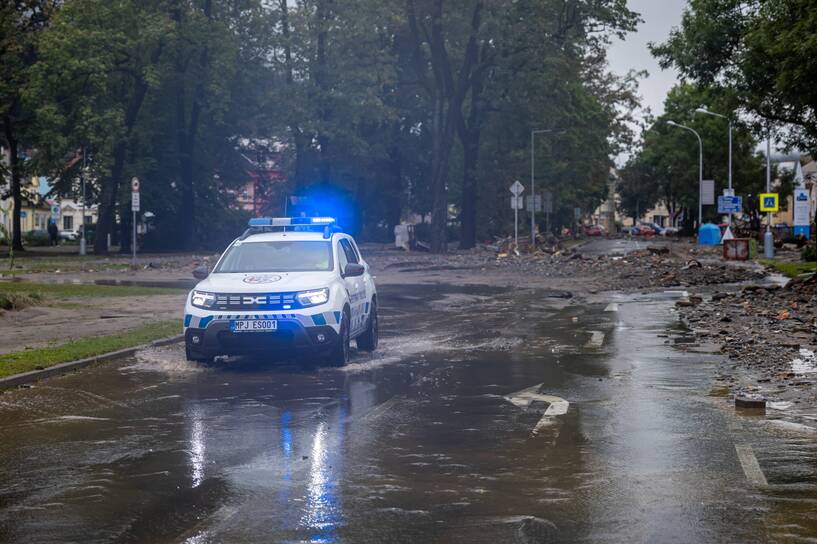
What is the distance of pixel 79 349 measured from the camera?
15547 millimetres

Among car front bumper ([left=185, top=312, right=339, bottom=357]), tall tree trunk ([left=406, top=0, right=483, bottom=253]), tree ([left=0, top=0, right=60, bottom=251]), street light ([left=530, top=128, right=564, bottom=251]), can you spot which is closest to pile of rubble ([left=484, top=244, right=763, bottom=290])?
tall tree trunk ([left=406, top=0, right=483, bottom=253])

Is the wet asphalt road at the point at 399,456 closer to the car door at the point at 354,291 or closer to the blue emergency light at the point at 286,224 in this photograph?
the car door at the point at 354,291

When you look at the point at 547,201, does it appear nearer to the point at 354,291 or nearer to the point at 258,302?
the point at 354,291

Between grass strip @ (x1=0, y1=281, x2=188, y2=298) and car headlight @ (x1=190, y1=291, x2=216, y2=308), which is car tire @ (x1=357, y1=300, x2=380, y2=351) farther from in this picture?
grass strip @ (x1=0, y1=281, x2=188, y2=298)

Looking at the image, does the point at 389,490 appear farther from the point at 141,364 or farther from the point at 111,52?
the point at 111,52

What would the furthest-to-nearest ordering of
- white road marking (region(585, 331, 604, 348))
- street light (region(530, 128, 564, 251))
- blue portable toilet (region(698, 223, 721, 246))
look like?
blue portable toilet (region(698, 223, 721, 246)) < street light (region(530, 128, 564, 251)) < white road marking (region(585, 331, 604, 348))

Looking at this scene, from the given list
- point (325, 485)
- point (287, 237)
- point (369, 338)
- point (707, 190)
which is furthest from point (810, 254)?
point (325, 485)

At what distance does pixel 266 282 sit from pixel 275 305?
0.40 m

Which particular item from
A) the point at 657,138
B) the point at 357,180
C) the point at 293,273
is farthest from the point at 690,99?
the point at 293,273

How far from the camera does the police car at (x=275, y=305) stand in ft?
44.3

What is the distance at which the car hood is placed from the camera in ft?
44.9

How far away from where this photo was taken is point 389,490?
7.23 meters

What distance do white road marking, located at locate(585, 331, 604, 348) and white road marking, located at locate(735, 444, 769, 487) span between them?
781 centimetres

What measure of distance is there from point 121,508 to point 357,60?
54.0 meters
